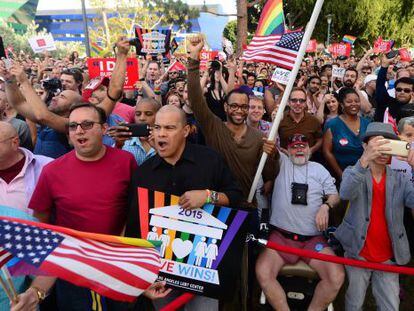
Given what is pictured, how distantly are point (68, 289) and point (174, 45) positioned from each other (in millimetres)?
11736

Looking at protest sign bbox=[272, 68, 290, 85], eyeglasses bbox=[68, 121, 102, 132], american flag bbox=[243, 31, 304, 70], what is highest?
american flag bbox=[243, 31, 304, 70]

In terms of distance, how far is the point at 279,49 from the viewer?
14.0ft

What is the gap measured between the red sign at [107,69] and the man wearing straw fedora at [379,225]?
13.8 feet

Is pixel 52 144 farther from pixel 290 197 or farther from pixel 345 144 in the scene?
pixel 345 144

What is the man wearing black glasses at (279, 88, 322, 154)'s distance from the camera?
5.01m

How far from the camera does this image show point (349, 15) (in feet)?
105

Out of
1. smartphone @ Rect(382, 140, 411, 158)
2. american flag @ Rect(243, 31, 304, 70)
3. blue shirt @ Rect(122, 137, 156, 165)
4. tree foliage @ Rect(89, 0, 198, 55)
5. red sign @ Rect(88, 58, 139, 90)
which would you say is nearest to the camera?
smartphone @ Rect(382, 140, 411, 158)

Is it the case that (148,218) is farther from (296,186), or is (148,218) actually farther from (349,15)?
(349,15)

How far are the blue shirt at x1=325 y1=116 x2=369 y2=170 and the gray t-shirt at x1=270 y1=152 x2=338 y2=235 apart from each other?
1029 millimetres

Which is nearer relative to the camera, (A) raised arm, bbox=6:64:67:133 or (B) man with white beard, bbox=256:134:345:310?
(B) man with white beard, bbox=256:134:345:310

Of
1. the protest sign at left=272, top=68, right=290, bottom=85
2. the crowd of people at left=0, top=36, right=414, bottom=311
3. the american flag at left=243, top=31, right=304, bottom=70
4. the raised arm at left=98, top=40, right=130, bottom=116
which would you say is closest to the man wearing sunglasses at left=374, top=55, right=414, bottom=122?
the crowd of people at left=0, top=36, right=414, bottom=311

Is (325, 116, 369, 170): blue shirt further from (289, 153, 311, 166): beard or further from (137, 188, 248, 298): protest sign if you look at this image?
(137, 188, 248, 298): protest sign

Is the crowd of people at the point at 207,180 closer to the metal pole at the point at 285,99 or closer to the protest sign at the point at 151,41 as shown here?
the metal pole at the point at 285,99

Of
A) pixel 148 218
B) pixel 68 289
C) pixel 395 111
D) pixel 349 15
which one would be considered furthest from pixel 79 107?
pixel 349 15
